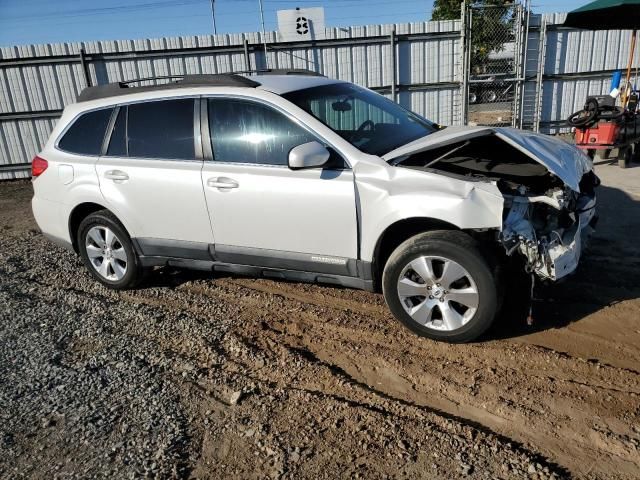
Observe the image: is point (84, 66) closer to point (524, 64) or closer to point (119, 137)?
point (119, 137)

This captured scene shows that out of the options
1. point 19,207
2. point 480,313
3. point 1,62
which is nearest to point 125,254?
point 480,313

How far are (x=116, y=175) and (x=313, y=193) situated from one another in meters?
1.96

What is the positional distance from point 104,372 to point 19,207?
24.3 ft

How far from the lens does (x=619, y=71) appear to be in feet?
38.0

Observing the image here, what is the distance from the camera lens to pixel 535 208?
371cm

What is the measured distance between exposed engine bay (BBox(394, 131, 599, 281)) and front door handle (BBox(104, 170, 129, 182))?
2.43m

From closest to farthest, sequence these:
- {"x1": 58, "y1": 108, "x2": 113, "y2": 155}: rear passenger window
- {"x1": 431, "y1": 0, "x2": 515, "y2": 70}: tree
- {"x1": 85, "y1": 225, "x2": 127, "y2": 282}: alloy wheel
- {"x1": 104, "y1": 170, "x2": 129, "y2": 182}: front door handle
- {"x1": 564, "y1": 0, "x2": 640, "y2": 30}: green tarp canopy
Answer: {"x1": 104, "y1": 170, "x2": 129, "y2": 182}: front door handle < {"x1": 58, "y1": 108, "x2": 113, "y2": 155}: rear passenger window < {"x1": 85, "y1": 225, "x2": 127, "y2": 282}: alloy wheel < {"x1": 564, "y1": 0, "x2": 640, "y2": 30}: green tarp canopy < {"x1": 431, "y1": 0, "x2": 515, "y2": 70}: tree

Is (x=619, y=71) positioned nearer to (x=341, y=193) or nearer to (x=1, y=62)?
(x=341, y=193)

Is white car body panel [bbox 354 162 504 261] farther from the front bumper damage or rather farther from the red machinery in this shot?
the red machinery

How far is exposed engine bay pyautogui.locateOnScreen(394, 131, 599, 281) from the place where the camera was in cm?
343

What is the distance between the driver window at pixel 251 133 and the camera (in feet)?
13.2

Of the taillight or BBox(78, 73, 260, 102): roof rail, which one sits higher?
BBox(78, 73, 260, 102): roof rail

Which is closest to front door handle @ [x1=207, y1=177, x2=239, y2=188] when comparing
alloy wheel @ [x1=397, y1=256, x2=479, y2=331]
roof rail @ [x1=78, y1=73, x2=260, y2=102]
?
roof rail @ [x1=78, y1=73, x2=260, y2=102]

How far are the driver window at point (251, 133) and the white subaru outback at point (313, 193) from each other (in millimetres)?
11
